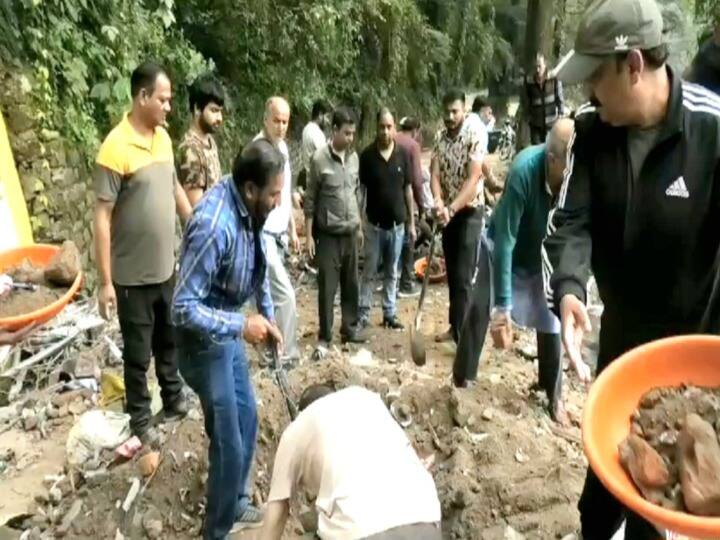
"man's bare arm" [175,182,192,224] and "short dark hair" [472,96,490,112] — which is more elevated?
"man's bare arm" [175,182,192,224]

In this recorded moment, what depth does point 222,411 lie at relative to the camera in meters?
3.61

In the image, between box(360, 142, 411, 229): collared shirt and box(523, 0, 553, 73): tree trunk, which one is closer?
box(360, 142, 411, 229): collared shirt

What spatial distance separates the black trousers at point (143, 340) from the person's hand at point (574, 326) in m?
2.65

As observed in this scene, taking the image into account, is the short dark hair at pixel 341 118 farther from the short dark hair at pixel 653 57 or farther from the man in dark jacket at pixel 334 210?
the short dark hair at pixel 653 57

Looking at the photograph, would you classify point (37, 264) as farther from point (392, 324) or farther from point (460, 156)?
point (392, 324)

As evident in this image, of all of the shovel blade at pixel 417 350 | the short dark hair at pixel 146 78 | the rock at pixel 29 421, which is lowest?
the shovel blade at pixel 417 350

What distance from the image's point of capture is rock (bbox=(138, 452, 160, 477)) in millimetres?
4443

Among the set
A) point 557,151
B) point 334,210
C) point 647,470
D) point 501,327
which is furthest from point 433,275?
point 647,470

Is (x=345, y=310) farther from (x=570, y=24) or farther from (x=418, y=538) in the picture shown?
(x=570, y=24)

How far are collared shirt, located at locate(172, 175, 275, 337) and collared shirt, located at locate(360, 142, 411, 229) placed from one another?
397 centimetres

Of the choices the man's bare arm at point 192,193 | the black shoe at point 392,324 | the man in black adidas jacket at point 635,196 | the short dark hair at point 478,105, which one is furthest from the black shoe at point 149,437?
the short dark hair at point 478,105

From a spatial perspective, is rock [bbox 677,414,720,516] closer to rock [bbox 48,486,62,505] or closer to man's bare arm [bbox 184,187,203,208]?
rock [bbox 48,486,62,505]

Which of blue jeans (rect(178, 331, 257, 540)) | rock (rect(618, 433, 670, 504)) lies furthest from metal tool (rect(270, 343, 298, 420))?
rock (rect(618, 433, 670, 504))

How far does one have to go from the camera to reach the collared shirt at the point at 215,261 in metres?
3.39
